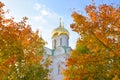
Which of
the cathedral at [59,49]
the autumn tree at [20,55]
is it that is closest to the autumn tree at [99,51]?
the autumn tree at [20,55]

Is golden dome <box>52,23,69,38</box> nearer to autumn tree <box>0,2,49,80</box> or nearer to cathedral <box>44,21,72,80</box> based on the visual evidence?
cathedral <box>44,21,72,80</box>

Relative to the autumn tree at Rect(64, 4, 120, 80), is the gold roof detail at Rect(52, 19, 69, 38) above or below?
above

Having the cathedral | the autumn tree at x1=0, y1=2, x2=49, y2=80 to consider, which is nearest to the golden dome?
the cathedral

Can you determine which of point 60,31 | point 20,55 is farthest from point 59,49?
point 20,55

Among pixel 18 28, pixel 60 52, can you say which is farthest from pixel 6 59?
pixel 60 52

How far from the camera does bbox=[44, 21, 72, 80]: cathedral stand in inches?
2300

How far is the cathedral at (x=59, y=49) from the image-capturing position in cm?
5842

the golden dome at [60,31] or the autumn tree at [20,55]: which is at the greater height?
the golden dome at [60,31]

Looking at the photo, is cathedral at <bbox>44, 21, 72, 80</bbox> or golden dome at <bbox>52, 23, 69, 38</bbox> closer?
cathedral at <bbox>44, 21, 72, 80</bbox>

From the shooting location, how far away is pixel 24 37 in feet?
67.4

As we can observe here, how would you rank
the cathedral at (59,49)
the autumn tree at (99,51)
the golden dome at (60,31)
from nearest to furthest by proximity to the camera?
the autumn tree at (99,51) → the cathedral at (59,49) → the golden dome at (60,31)

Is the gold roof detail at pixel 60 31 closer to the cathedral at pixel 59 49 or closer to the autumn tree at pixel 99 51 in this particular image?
the cathedral at pixel 59 49

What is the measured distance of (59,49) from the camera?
5941 centimetres

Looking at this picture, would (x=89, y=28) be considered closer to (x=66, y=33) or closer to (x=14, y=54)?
(x=14, y=54)
